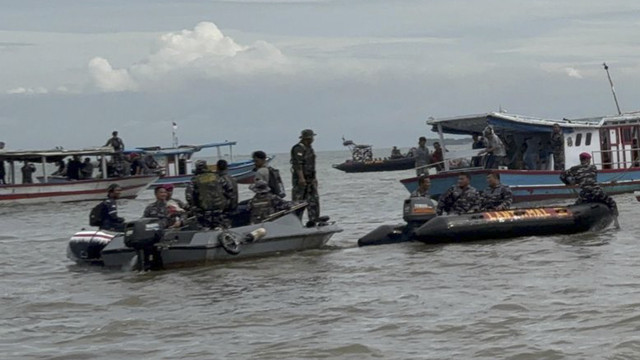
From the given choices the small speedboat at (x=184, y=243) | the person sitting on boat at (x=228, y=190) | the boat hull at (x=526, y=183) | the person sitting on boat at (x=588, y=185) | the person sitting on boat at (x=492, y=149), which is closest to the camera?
the small speedboat at (x=184, y=243)

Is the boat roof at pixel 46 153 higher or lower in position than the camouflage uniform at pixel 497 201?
higher

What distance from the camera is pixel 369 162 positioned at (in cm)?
7362

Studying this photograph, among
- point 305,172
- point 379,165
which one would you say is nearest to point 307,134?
point 305,172

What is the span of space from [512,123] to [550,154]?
6.30 ft

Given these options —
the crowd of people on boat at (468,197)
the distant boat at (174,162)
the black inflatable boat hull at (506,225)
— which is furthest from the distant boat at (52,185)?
the crowd of people on boat at (468,197)

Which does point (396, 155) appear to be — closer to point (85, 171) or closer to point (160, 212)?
point (85, 171)

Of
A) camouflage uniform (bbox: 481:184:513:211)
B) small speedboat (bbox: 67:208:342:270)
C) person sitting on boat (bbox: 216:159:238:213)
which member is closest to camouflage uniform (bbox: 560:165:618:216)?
camouflage uniform (bbox: 481:184:513:211)

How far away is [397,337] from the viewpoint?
36.5 ft

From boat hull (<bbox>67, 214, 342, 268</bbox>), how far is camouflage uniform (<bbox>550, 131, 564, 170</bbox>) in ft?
39.6

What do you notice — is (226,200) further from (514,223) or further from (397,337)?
(397,337)

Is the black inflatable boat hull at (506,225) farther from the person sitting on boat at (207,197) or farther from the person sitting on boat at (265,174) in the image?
the person sitting on boat at (207,197)

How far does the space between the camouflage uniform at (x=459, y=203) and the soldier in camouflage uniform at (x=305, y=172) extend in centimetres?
200

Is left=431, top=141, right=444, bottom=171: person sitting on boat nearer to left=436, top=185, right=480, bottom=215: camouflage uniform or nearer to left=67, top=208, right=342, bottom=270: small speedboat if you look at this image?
left=436, top=185, right=480, bottom=215: camouflage uniform

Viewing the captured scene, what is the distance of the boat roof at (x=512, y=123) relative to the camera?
28.0 meters
